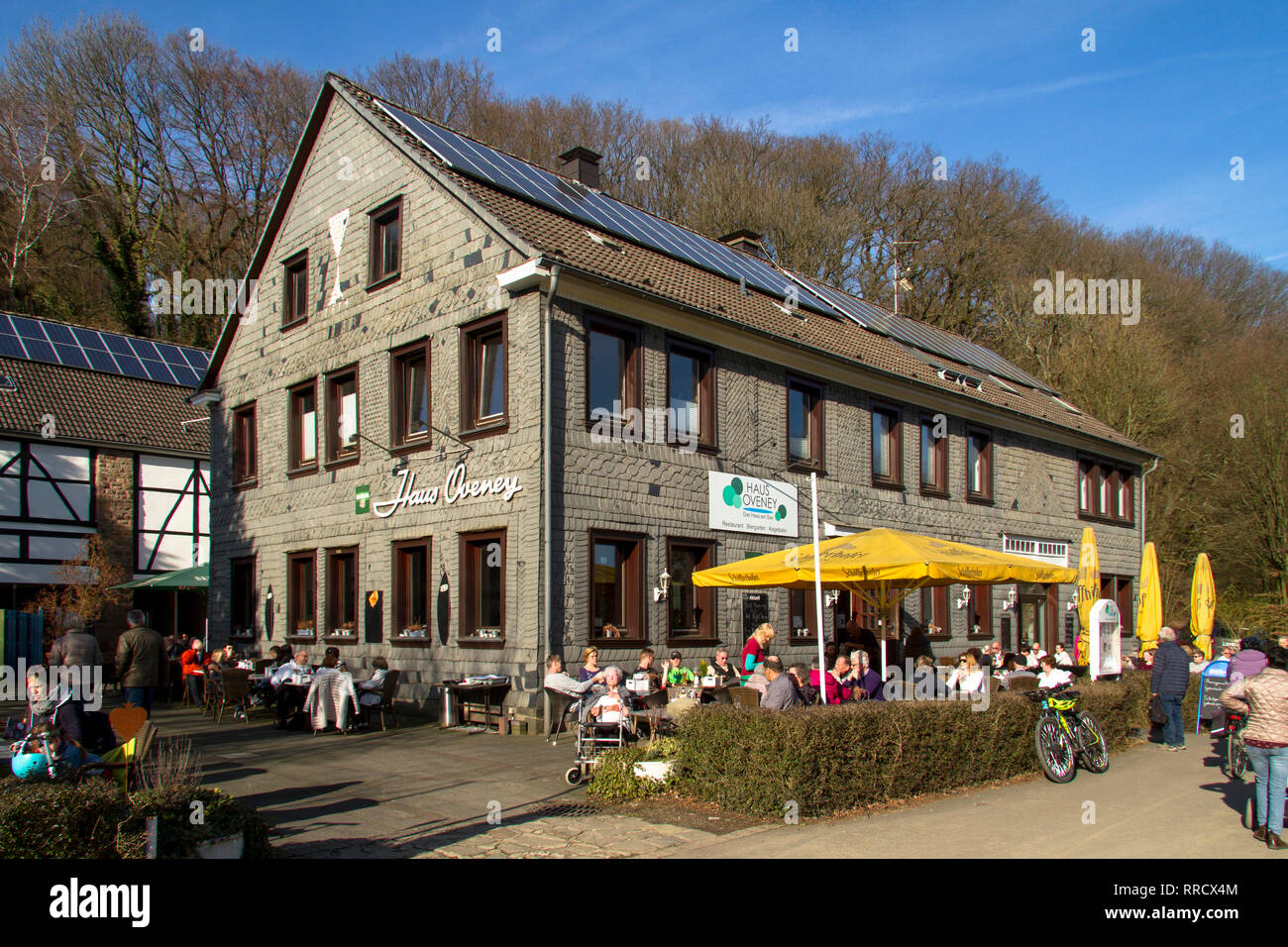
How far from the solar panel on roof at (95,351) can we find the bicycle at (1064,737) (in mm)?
28186

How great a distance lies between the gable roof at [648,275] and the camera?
16.0 m

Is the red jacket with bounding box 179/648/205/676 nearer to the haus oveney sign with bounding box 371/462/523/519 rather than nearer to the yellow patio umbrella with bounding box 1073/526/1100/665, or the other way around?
the haus oveney sign with bounding box 371/462/523/519

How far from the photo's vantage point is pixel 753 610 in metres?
17.8

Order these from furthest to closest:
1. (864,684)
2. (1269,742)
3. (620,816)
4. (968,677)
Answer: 1. (968,677)
2. (864,684)
3. (620,816)
4. (1269,742)

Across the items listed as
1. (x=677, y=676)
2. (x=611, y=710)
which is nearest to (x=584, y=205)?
(x=677, y=676)

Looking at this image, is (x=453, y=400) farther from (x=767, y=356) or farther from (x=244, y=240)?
(x=244, y=240)

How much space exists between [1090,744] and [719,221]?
95.6 ft

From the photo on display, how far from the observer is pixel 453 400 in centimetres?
1642

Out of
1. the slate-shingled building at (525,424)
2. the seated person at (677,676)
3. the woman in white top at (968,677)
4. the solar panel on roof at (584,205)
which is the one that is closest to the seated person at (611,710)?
the slate-shingled building at (525,424)

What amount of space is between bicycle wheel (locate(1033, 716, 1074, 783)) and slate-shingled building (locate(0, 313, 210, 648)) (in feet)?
77.9

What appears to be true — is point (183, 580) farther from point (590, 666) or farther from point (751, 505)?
point (590, 666)
